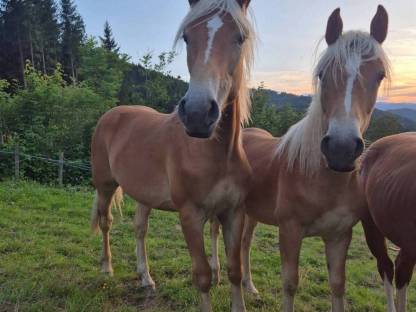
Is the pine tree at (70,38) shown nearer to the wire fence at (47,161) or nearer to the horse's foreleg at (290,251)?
the wire fence at (47,161)

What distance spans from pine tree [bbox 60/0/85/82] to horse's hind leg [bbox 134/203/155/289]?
38884 millimetres

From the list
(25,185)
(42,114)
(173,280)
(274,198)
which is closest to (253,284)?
(173,280)

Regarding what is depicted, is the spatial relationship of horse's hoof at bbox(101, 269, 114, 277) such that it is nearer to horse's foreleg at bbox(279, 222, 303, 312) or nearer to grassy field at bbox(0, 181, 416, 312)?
grassy field at bbox(0, 181, 416, 312)

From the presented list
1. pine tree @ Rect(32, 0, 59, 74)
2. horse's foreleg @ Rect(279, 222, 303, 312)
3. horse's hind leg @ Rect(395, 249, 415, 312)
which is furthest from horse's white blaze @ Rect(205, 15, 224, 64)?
pine tree @ Rect(32, 0, 59, 74)

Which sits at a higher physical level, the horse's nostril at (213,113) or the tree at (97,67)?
the tree at (97,67)

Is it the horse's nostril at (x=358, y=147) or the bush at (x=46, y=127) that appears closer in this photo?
the horse's nostril at (x=358, y=147)

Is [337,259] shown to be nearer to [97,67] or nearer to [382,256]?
[382,256]

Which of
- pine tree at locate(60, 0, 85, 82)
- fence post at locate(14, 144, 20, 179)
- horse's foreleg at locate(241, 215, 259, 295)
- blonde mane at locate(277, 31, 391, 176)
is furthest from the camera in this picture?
pine tree at locate(60, 0, 85, 82)

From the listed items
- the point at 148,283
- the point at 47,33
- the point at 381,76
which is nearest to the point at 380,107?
the point at 381,76

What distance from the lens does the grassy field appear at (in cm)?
356

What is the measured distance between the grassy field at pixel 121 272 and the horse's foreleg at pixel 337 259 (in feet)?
2.91

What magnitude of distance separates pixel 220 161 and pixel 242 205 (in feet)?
1.38

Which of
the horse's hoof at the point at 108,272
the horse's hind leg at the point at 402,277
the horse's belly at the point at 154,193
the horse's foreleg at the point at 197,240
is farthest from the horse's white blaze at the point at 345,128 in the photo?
the horse's hoof at the point at 108,272

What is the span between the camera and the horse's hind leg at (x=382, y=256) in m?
3.55
